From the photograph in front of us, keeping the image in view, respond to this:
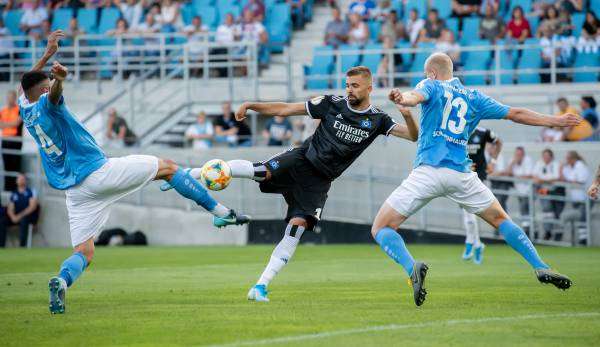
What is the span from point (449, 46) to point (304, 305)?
51.9ft

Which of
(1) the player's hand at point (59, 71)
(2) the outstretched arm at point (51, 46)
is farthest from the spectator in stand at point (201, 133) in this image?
(1) the player's hand at point (59, 71)

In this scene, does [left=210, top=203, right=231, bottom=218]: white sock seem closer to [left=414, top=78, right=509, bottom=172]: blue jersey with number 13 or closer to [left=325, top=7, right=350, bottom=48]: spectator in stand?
[left=414, top=78, right=509, bottom=172]: blue jersey with number 13

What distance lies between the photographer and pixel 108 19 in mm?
31516

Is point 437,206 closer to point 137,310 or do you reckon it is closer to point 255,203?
point 255,203

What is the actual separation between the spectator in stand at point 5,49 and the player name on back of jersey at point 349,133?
19739 millimetres

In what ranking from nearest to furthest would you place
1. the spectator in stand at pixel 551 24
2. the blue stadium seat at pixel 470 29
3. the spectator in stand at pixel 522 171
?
1. the spectator in stand at pixel 522 171
2. the spectator in stand at pixel 551 24
3. the blue stadium seat at pixel 470 29

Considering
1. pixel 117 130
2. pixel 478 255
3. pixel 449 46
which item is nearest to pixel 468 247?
pixel 478 255

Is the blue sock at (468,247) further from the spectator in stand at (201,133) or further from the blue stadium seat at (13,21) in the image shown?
the blue stadium seat at (13,21)

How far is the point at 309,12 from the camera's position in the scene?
1208 inches

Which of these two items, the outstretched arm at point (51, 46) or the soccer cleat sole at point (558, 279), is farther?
the outstretched arm at point (51, 46)

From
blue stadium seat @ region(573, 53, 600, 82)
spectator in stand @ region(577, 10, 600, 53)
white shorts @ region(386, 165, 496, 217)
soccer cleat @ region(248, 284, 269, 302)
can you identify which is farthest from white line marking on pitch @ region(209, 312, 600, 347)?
blue stadium seat @ region(573, 53, 600, 82)

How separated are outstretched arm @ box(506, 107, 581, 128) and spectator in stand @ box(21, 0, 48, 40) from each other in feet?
73.2

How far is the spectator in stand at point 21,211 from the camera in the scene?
25.6m

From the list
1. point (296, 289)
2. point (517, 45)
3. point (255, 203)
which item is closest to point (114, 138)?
point (255, 203)
